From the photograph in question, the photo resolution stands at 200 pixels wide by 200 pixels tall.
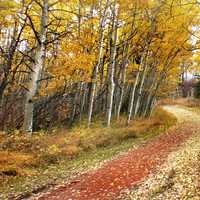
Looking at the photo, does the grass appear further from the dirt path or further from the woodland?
the dirt path

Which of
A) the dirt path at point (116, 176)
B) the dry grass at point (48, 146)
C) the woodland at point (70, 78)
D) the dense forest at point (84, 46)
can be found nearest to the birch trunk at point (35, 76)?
the woodland at point (70, 78)

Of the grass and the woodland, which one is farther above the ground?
the woodland

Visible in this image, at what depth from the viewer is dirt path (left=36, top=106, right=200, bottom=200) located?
26.3 feet

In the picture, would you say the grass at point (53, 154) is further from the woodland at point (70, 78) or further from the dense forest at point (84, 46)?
the dense forest at point (84, 46)

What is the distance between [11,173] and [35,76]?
329 cm

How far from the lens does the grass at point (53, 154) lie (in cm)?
936

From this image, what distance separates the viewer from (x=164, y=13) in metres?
18.9

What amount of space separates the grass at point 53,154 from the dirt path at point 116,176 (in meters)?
0.60

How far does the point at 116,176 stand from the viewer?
9219 mm

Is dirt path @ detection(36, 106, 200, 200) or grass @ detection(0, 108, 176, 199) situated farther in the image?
grass @ detection(0, 108, 176, 199)

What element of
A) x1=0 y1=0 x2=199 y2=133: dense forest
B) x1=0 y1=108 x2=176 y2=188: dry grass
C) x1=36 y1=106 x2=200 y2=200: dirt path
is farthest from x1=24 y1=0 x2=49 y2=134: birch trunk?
x1=36 y1=106 x2=200 y2=200: dirt path

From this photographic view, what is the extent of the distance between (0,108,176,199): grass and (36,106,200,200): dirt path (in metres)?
0.60

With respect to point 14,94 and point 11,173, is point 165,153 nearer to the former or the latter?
point 11,173

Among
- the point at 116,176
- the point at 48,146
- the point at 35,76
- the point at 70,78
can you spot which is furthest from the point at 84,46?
the point at 116,176
